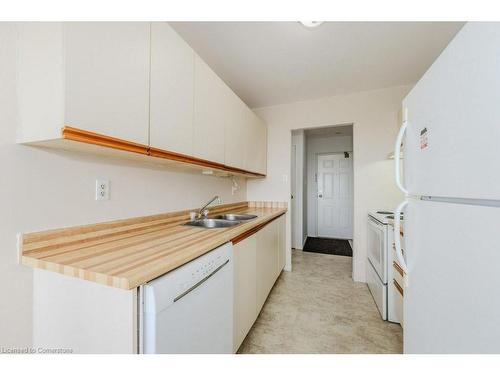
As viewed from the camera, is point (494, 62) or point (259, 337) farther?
point (259, 337)

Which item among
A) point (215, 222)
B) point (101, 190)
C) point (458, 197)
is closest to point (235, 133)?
point (215, 222)

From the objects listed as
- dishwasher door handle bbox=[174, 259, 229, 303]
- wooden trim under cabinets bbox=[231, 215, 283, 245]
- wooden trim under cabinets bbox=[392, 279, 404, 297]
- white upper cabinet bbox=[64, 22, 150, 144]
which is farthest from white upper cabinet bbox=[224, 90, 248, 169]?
wooden trim under cabinets bbox=[392, 279, 404, 297]

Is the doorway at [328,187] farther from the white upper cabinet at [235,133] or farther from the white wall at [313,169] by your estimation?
the white upper cabinet at [235,133]

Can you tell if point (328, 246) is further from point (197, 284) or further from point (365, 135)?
point (197, 284)

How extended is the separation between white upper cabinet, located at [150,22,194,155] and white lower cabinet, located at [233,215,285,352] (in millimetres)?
727

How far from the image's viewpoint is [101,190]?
1.13m

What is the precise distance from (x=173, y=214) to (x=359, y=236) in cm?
226

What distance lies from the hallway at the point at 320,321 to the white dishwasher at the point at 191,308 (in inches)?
24.3

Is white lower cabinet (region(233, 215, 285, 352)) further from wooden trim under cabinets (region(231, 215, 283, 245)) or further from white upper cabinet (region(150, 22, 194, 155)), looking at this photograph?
white upper cabinet (region(150, 22, 194, 155))

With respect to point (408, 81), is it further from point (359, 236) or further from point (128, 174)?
point (128, 174)

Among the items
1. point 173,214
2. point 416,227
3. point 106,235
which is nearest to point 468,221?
point 416,227

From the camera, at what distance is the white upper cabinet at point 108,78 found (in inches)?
30.1

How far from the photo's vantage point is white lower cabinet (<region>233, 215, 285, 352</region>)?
1.35 m

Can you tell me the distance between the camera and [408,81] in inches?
94.8
